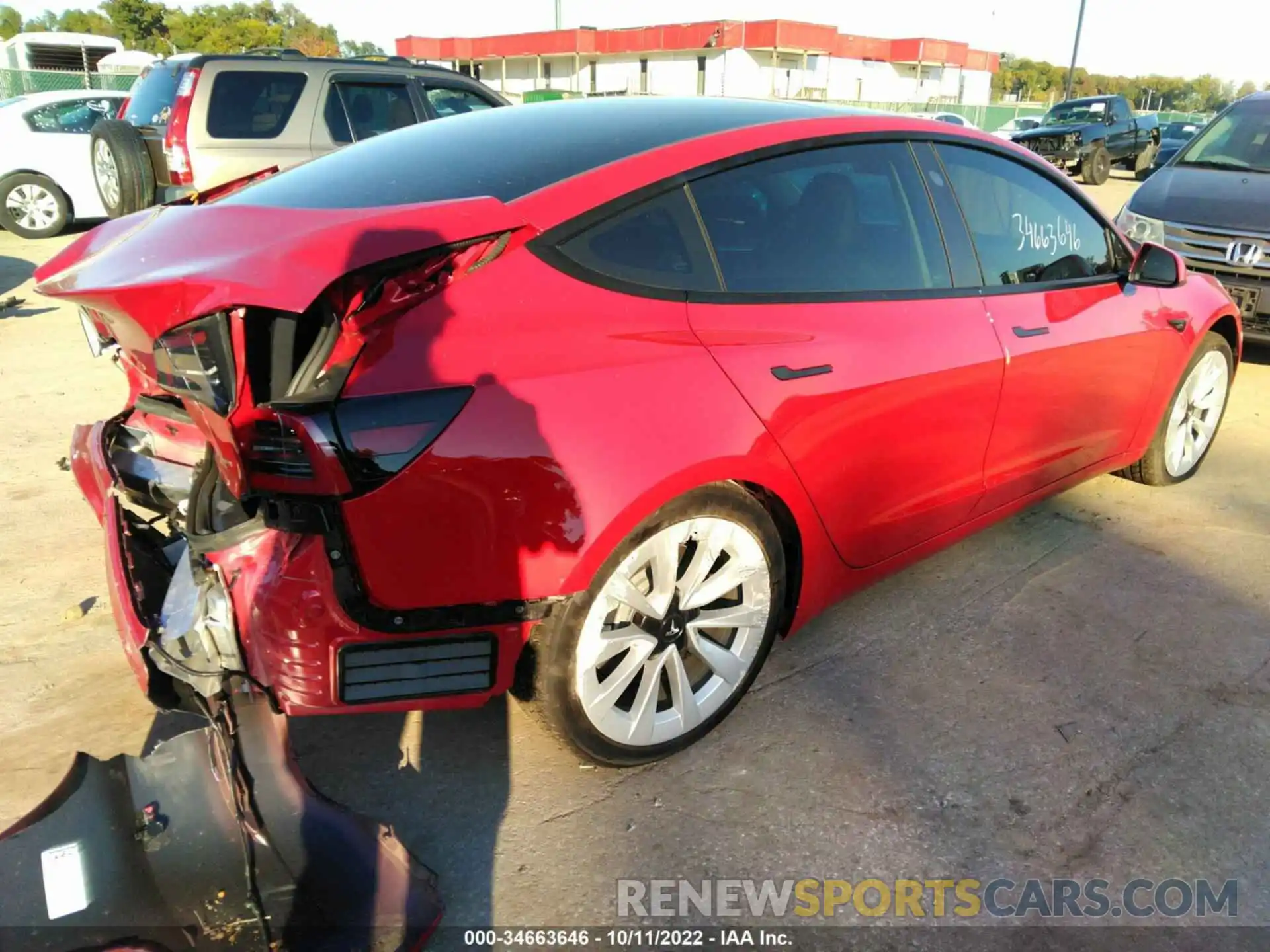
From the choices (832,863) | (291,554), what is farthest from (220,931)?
(832,863)

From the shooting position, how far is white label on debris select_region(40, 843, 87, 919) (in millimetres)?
1752

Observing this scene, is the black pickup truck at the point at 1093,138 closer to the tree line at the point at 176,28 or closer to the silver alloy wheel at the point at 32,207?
the silver alloy wheel at the point at 32,207

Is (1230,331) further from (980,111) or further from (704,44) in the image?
(704,44)

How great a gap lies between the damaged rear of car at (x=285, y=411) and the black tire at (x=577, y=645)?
0.13 m

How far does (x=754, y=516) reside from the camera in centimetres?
250

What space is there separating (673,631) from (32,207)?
11.4 meters

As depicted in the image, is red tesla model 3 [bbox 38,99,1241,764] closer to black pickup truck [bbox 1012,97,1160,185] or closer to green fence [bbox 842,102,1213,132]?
black pickup truck [bbox 1012,97,1160,185]

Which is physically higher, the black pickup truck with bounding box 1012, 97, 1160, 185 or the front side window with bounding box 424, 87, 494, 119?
the front side window with bounding box 424, 87, 494, 119

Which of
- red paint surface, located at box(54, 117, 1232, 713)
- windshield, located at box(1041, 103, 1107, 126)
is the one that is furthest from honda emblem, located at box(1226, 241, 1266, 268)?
windshield, located at box(1041, 103, 1107, 126)

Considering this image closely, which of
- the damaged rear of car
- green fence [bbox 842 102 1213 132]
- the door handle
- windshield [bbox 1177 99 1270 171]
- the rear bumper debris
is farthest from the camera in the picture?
green fence [bbox 842 102 1213 132]

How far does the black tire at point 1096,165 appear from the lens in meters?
19.9

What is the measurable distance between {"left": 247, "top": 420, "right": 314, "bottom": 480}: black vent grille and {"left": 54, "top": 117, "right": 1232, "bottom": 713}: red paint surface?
7 cm

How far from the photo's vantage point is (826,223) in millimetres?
2791

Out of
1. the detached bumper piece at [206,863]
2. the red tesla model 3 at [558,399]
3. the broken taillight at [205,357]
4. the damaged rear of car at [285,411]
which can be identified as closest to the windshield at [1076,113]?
the red tesla model 3 at [558,399]
